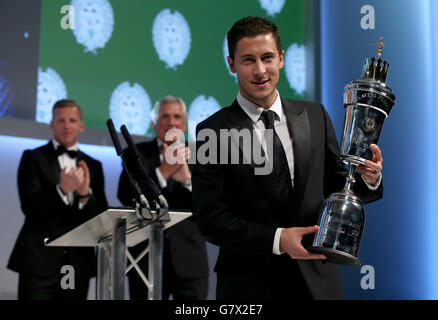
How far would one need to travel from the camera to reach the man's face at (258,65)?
73.4 inches

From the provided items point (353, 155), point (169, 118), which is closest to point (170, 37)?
point (169, 118)

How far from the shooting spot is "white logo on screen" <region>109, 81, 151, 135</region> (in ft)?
17.0

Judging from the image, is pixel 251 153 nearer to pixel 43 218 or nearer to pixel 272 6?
pixel 43 218

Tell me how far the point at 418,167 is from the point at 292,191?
11.0 feet

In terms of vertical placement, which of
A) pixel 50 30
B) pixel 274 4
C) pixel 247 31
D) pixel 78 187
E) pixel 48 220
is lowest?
pixel 48 220

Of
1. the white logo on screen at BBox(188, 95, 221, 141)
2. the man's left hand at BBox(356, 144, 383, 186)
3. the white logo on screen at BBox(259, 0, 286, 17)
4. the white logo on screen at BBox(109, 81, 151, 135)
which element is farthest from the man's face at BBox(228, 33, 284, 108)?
the white logo on screen at BBox(259, 0, 286, 17)

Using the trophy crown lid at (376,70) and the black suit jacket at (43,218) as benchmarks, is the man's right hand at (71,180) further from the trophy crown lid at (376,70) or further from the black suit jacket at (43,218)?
the trophy crown lid at (376,70)

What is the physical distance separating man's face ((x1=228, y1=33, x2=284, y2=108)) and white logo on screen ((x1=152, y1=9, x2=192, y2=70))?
12.1ft

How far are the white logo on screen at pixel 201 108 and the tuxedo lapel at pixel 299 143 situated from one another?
3521 millimetres

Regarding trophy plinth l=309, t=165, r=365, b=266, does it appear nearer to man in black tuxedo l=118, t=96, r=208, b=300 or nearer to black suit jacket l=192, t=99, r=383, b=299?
black suit jacket l=192, t=99, r=383, b=299

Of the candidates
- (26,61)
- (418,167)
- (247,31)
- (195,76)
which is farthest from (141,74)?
(247,31)

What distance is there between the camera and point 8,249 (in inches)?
188

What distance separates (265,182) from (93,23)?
3.73 m
